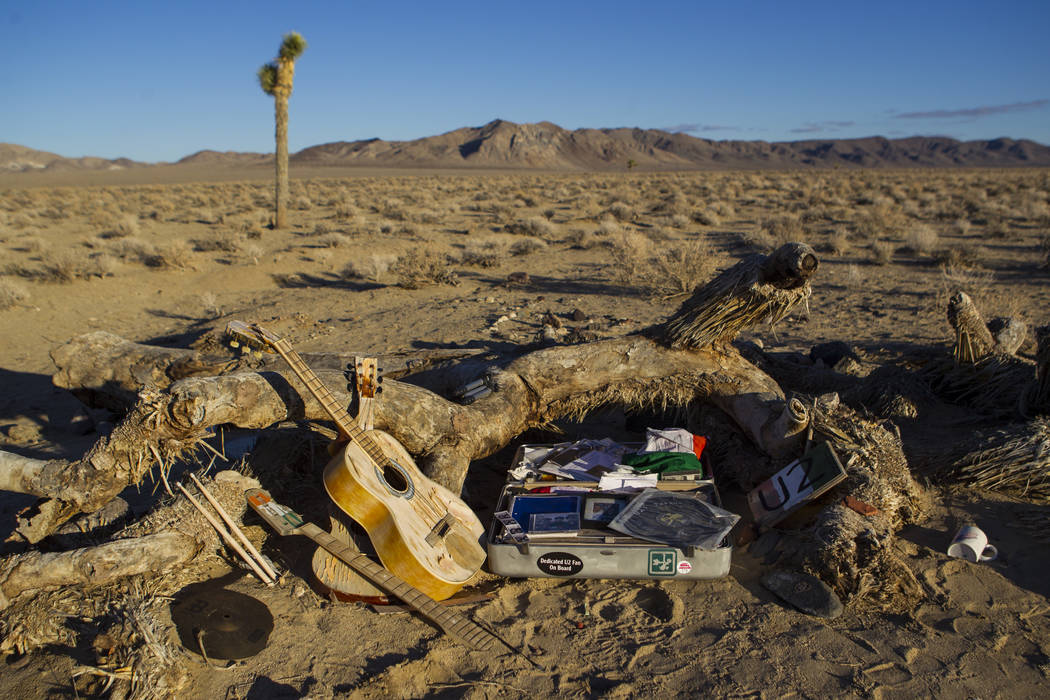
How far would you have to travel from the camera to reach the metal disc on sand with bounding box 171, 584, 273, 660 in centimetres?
311

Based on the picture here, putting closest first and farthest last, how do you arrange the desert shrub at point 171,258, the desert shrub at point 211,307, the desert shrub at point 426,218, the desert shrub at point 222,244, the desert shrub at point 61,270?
the desert shrub at point 211,307
the desert shrub at point 61,270
the desert shrub at point 171,258
the desert shrub at point 222,244
the desert shrub at point 426,218

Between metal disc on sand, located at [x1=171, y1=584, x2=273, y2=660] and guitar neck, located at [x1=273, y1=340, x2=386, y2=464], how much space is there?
1006 millimetres

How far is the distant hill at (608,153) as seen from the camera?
4930 inches

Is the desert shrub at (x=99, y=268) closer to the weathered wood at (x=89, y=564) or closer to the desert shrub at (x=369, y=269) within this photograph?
the desert shrub at (x=369, y=269)

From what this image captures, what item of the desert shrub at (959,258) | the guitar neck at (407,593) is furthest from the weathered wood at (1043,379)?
the desert shrub at (959,258)

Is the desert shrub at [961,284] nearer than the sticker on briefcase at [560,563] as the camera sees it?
No

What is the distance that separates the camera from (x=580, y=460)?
4383mm

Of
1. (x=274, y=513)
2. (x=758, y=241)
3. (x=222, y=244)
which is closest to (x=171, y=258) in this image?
(x=222, y=244)

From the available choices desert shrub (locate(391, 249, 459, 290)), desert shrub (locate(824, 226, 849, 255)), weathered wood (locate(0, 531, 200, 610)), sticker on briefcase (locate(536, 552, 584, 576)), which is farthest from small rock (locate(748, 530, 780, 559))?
desert shrub (locate(824, 226, 849, 255))

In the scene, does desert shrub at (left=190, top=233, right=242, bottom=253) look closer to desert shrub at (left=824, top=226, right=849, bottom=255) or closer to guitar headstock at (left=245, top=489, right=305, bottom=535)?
guitar headstock at (left=245, top=489, right=305, bottom=535)

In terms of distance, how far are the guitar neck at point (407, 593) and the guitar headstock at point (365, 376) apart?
0.85m

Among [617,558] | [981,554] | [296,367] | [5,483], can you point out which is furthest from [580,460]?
[5,483]

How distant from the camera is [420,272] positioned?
11.8 meters

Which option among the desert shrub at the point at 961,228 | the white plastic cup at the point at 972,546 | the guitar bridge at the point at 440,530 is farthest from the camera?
the desert shrub at the point at 961,228
